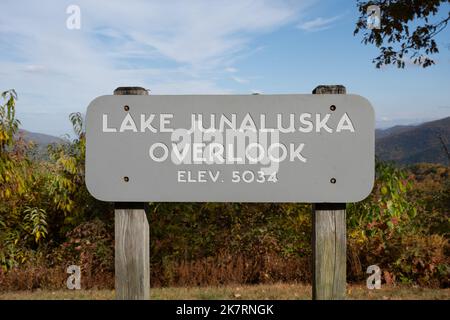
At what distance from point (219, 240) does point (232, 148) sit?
11.0ft

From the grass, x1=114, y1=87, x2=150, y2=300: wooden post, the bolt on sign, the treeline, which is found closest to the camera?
the bolt on sign

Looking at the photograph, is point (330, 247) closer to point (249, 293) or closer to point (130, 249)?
point (130, 249)

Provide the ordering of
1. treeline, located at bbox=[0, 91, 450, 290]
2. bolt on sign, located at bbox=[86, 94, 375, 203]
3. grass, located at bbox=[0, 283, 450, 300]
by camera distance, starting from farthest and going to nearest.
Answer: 1. treeline, located at bbox=[0, 91, 450, 290]
2. grass, located at bbox=[0, 283, 450, 300]
3. bolt on sign, located at bbox=[86, 94, 375, 203]

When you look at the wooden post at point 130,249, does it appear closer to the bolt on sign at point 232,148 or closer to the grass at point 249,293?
the bolt on sign at point 232,148

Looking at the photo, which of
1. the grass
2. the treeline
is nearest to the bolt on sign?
the grass

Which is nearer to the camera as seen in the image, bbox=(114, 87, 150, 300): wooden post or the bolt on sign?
the bolt on sign

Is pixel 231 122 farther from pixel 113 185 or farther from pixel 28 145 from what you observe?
pixel 28 145

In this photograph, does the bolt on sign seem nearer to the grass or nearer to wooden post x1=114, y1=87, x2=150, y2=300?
wooden post x1=114, y1=87, x2=150, y2=300

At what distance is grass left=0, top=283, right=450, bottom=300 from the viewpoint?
490 cm

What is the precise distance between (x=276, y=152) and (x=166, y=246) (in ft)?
11.5

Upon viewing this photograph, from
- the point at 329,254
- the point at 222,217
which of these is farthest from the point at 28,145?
the point at 329,254

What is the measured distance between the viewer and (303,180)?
8.55ft

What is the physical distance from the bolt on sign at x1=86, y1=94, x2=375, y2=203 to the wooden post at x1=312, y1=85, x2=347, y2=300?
10cm

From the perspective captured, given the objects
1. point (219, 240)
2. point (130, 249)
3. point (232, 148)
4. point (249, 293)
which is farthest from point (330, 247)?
point (219, 240)
